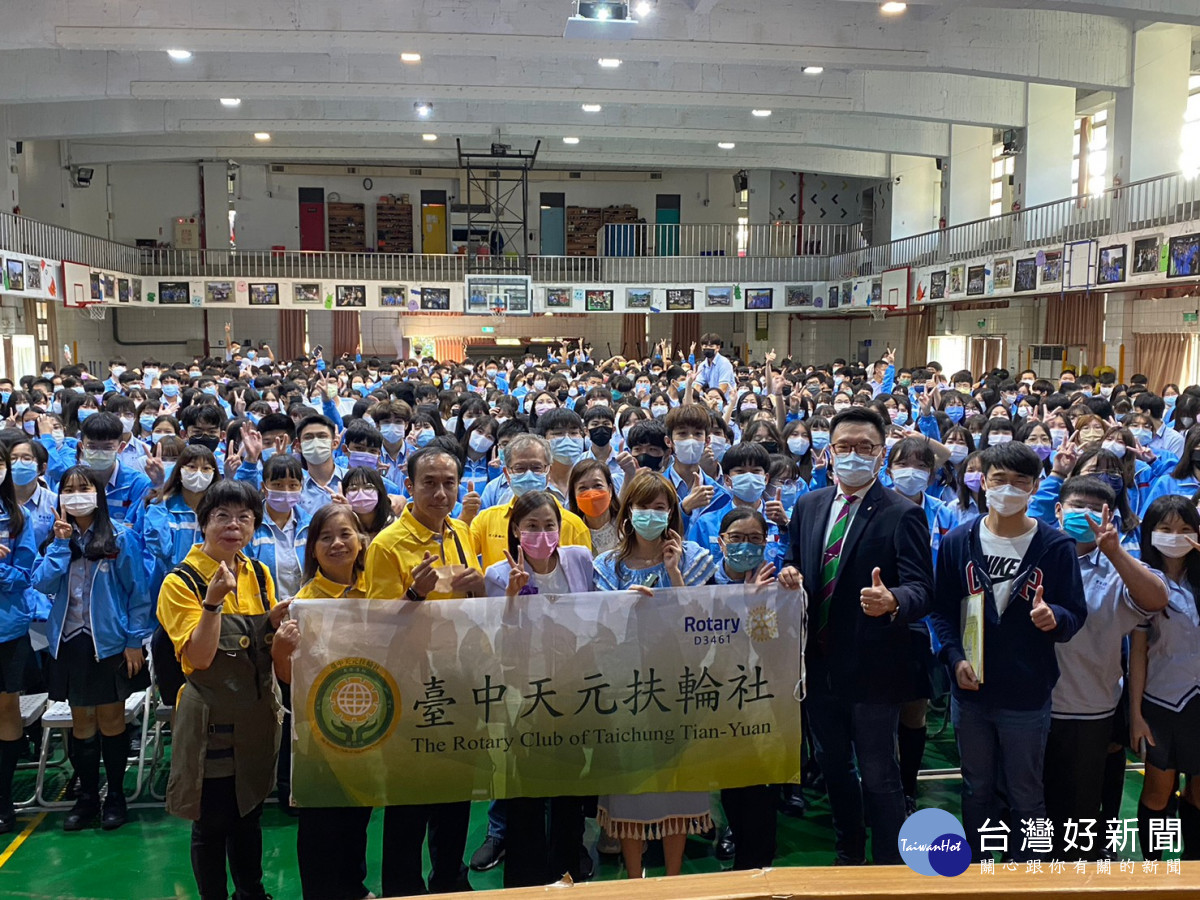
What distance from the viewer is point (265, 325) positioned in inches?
1156

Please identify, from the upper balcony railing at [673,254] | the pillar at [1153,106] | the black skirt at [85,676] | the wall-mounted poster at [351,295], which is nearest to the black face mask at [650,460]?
the black skirt at [85,676]

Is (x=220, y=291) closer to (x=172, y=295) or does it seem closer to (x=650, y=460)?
(x=172, y=295)

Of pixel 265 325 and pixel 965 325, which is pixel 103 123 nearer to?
pixel 265 325

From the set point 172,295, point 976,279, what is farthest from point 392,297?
point 976,279

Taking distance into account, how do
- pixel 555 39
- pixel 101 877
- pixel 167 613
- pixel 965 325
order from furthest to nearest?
pixel 965 325, pixel 555 39, pixel 101 877, pixel 167 613

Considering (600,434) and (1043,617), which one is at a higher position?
(600,434)

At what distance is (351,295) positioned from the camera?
24.6 m

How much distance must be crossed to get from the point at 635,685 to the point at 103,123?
68.7 ft

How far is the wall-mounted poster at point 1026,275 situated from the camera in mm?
15727

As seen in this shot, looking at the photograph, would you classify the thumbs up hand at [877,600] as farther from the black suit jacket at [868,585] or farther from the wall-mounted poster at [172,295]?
the wall-mounted poster at [172,295]

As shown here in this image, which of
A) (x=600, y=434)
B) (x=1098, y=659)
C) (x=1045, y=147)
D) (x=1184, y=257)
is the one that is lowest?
(x=1098, y=659)

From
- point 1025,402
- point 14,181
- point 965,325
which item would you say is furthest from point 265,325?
point 1025,402

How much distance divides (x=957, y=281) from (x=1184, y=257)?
6.45m

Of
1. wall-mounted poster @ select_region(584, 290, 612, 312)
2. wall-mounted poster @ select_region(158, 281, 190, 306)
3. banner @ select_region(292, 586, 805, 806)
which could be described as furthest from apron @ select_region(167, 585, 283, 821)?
wall-mounted poster @ select_region(158, 281, 190, 306)
